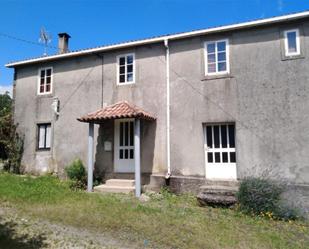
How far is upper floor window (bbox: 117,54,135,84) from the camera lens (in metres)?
12.9

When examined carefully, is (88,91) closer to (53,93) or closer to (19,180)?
(53,93)

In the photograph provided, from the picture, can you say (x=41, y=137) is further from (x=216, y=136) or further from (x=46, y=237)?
(x=46, y=237)

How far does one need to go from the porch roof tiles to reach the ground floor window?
2.43m

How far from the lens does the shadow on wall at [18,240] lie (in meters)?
5.82

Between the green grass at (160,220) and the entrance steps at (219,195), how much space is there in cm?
27

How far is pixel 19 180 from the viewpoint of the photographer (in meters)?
12.4

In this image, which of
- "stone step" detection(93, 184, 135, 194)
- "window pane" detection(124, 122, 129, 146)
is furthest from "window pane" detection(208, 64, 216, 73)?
"stone step" detection(93, 184, 135, 194)

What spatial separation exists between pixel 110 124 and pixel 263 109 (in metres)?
6.44

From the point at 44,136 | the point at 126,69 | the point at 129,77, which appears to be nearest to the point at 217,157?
the point at 129,77

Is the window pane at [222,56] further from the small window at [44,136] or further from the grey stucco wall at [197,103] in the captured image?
the small window at [44,136]

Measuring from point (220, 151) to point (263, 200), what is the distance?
8.48 ft

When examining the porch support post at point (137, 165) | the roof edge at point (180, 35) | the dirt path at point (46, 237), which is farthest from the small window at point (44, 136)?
the dirt path at point (46, 237)

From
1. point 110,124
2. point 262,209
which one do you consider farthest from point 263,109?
point 110,124

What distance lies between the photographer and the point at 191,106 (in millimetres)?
11555
